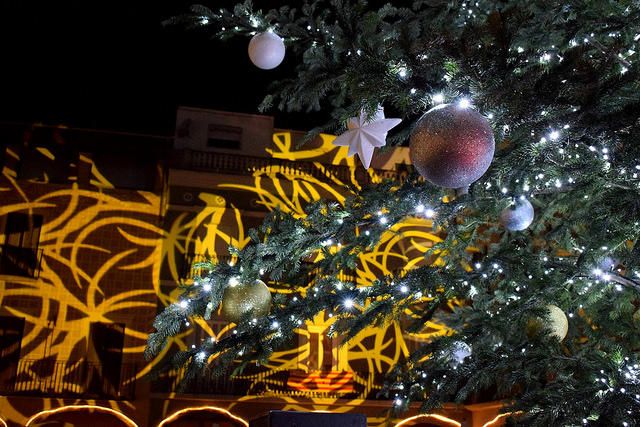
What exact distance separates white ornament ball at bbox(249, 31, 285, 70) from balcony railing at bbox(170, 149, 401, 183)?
11.0 m

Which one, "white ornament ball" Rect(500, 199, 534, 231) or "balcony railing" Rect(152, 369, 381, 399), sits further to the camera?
"balcony railing" Rect(152, 369, 381, 399)

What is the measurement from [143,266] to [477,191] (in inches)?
460

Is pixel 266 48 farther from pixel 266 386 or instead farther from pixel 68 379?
pixel 68 379

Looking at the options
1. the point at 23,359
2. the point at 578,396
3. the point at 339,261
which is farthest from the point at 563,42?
the point at 23,359

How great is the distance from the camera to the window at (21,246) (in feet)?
47.2

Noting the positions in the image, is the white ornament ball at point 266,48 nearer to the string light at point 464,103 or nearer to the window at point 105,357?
the string light at point 464,103

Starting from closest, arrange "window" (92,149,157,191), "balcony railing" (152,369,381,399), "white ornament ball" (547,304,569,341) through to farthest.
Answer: "white ornament ball" (547,304,569,341) < "balcony railing" (152,369,381,399) < "window" (92,149,157,191)

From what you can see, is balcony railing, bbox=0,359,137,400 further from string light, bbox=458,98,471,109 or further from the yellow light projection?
string light, bbox=458,98,471,109

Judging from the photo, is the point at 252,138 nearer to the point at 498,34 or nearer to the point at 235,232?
the point at 235,232

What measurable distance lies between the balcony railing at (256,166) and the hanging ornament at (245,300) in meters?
11.2

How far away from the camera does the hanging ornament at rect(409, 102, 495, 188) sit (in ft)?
9.35

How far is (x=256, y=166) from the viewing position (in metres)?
15.9

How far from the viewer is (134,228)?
15.3 meters

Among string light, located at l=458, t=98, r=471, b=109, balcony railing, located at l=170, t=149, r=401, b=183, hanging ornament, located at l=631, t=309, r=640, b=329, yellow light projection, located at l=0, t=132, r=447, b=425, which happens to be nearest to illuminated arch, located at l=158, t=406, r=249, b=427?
yellow light projection, located at l=0, t=132, r=447, b=425
